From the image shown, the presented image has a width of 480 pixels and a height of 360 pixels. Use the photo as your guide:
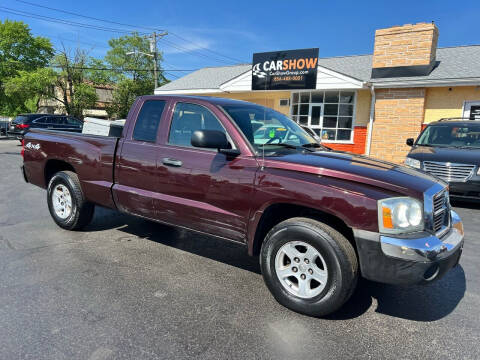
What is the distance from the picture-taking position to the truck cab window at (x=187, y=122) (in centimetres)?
352

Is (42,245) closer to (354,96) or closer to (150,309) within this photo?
(150,309)

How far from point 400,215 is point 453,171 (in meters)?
5.11

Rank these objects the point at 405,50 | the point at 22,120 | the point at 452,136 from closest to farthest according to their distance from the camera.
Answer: the point at 452,136, the point at 405,50, the point at 22,120

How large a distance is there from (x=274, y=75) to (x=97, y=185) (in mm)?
12798

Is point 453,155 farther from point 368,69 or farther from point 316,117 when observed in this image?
point 368,69

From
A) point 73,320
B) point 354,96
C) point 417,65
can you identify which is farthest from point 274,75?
point 73,320

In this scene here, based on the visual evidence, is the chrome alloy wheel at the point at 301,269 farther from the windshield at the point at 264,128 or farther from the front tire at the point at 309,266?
the windshield at the point at 264,128

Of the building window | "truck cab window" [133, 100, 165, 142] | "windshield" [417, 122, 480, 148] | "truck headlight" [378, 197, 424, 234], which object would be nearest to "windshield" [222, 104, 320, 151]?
"truck cab window" [133, 100, 165, 142]

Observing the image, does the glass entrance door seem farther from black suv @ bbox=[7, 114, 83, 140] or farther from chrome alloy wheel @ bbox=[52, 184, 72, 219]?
black suv @ bbox=[7, 114, 83, 140]

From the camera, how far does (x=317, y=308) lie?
2732mm

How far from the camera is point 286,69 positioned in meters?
15.2

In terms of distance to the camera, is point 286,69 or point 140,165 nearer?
point 140,165

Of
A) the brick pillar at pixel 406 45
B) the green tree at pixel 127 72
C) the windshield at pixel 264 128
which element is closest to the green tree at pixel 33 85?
the green tree at pixel 127 72

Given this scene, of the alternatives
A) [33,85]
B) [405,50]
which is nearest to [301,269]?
[405,50]
